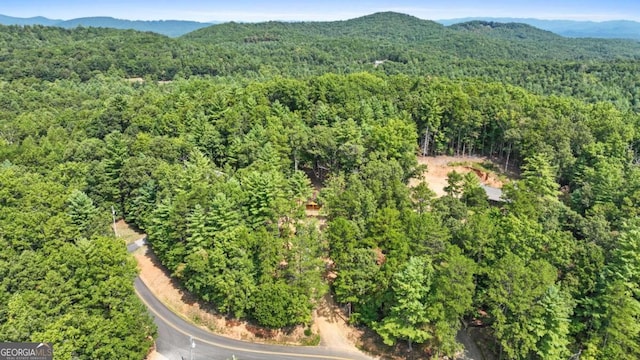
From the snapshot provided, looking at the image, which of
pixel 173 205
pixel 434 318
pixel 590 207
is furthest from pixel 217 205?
pixel 590 207

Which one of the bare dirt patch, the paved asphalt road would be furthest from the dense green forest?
the paved asphalt road

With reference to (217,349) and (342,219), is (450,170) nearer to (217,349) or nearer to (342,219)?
(342,219)

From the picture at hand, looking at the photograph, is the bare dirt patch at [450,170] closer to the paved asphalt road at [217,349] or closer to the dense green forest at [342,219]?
the dense green forest at [342,219]

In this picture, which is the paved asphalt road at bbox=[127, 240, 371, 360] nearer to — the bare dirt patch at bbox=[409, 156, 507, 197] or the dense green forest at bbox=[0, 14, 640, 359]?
the dense green forest at bbox=[0, 14, 640, 359]

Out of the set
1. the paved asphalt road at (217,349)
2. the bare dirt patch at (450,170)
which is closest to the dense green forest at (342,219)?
the bare dirt patch at (450,170)

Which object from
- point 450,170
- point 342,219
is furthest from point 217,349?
point 450,170

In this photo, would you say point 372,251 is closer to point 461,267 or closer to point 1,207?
point 461,267
